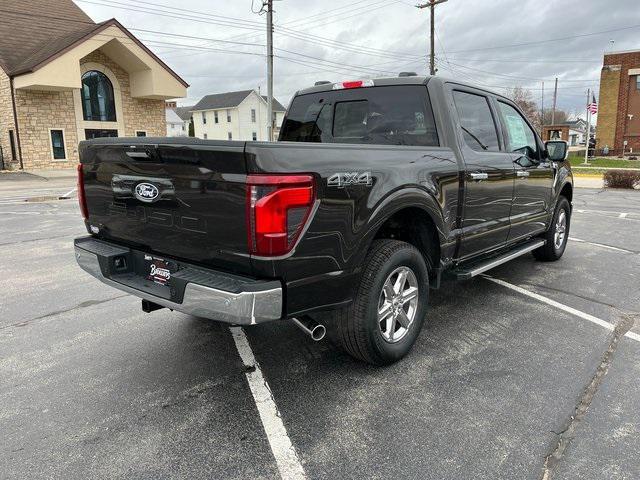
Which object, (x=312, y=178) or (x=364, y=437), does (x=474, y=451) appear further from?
(x=312, y=178)

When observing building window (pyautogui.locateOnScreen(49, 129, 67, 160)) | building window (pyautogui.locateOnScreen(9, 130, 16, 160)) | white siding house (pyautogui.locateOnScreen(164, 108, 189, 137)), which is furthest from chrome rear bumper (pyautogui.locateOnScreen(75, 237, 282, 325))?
white siding house (pyautogui.locateOnScreen(164, 108, 189, 137))

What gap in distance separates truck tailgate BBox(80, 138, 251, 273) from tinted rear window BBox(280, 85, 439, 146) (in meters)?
1.92

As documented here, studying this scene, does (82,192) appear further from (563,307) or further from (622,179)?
(622,179)

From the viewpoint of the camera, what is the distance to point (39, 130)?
26.0 meters

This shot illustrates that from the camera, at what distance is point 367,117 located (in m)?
4.25

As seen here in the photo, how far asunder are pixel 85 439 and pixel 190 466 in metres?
0.67

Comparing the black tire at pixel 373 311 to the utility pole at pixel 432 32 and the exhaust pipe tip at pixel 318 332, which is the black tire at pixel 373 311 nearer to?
the exhaust pipe tip at pixel 318 332

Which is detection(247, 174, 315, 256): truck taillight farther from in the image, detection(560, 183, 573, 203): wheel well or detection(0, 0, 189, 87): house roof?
detection(0, 0, 189, 87): house roof

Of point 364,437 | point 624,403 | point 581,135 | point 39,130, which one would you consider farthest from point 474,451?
point 581,135

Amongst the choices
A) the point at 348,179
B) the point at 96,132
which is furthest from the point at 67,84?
the point at 348,179

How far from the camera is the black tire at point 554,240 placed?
6.22 m

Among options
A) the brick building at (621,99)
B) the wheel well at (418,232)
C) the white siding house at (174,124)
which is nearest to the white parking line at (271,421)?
the wheel well at (418,232)

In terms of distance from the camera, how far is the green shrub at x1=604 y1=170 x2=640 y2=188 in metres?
17.6

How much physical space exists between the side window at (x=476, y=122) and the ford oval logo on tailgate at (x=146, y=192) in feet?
8.37
